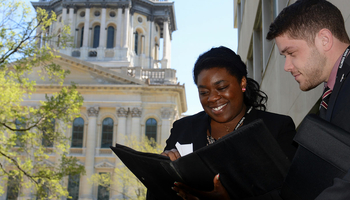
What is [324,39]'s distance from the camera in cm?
207

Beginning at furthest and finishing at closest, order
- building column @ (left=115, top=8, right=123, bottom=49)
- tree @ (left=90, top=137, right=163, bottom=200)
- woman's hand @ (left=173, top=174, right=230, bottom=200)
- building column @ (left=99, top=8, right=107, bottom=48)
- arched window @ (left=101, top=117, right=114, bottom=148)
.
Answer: building column @ (left=99, top=8, right=107, bottom=48) → building column @ (left=115, top=8, right=123, bottom=49) → arched window @ (left=101, top=117, right=114, bottom=148) → tree @ (left=90, top=137, right=163, bottom=200) → woman's hand @ (left=173, top=174, right=230, bottom=200)

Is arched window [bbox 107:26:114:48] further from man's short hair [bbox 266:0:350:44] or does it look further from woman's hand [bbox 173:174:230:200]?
man's short hair [bbox 266:0:350:44]

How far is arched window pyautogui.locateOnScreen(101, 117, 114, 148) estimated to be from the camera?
38.8 meters

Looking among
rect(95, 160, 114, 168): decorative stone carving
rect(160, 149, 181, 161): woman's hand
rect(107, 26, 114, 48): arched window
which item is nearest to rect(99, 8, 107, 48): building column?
rect(107, 26, 114, 48): arched window

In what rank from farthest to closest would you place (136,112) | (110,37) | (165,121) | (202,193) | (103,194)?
(110,37)
(136,112)
(165,121)
(103,194)
(202,193)

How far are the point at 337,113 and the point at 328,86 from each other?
469mm

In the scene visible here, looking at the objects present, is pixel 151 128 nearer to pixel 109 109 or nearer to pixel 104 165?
pixel 109 109

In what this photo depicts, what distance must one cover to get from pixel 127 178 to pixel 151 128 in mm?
6850

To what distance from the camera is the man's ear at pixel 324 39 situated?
6.75 ft

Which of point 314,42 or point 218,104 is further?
point 218,104

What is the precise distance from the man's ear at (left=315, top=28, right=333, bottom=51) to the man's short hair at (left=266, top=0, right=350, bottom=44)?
0.06ft

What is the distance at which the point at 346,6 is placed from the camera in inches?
173

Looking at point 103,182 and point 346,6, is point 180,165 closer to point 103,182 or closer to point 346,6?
point 346,6

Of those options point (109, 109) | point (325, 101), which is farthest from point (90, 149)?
point (325, 101)
